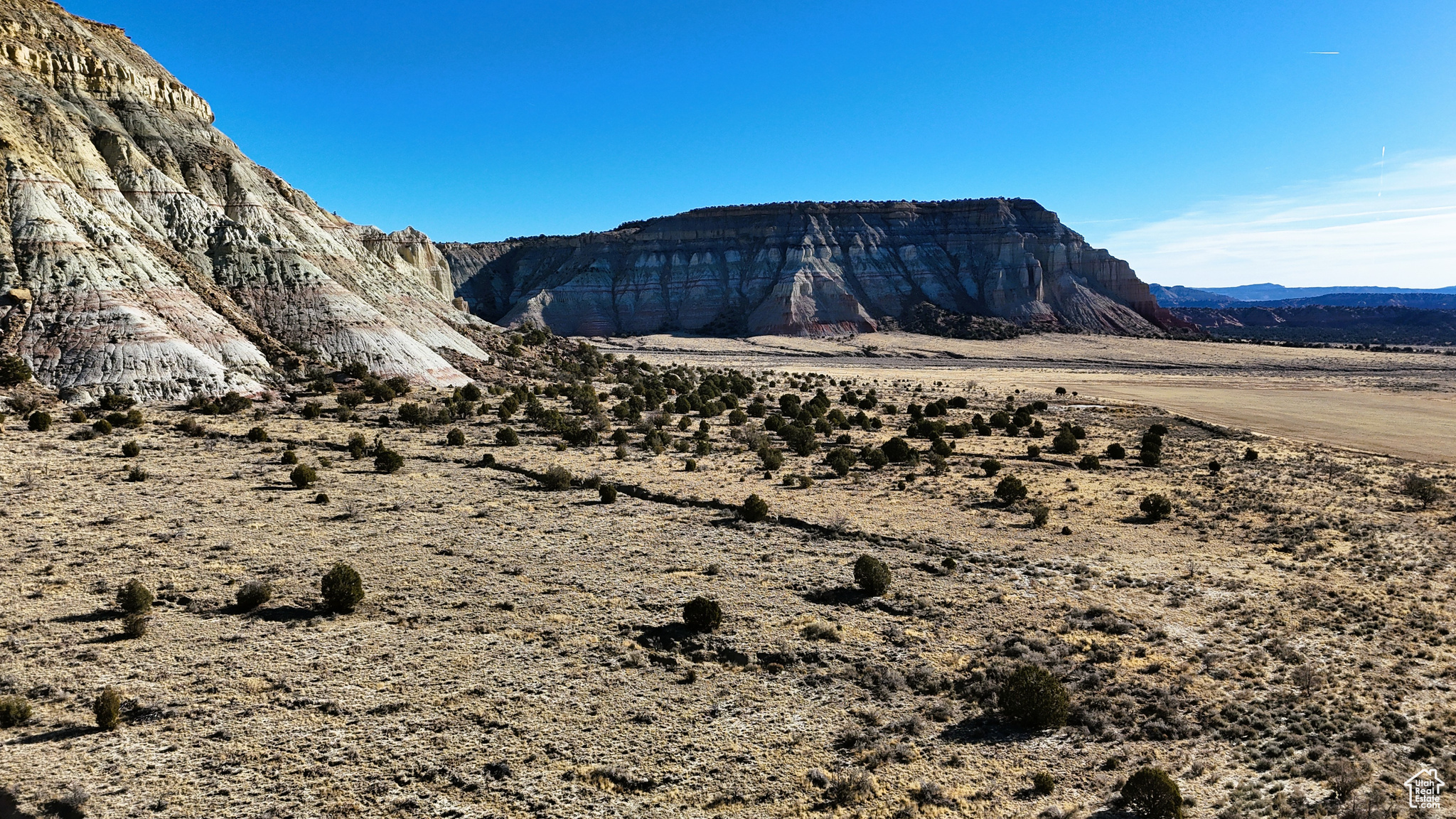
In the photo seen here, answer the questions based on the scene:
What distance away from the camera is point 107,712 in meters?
11.1

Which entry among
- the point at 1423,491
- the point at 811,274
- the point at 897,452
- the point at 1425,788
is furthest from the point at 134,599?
the point at 811,274

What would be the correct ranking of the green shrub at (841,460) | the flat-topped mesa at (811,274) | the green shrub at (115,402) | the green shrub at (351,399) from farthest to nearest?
the flat-topped mesa at (811,274)
the green shrub at (351,399)
the green shrub at (115,402)
the green shrub at (841,460)

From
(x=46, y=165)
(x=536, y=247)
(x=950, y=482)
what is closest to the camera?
(x=950, y=482)

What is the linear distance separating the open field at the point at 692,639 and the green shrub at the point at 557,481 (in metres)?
0.49

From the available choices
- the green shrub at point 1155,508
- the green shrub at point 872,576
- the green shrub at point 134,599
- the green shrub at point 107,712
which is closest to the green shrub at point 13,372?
the green shrub at point 134,599

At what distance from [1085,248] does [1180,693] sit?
481 ft

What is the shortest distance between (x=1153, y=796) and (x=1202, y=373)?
89773 millimetres

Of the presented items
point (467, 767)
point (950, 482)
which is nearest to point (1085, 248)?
point (950, 482)

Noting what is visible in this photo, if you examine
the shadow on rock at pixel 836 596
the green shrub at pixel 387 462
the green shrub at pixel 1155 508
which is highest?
the green shrub at pixel 387 462

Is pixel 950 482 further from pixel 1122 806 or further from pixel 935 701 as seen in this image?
pixel 1122 806

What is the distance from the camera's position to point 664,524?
22609mm

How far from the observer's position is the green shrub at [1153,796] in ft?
31.6

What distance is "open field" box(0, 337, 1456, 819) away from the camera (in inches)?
413

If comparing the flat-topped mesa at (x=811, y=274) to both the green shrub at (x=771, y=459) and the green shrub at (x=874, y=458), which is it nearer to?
the green shrub at (x=874, y=458)
